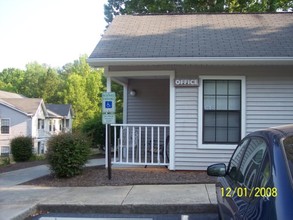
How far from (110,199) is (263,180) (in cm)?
501

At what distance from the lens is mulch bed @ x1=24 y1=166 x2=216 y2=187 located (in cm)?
945

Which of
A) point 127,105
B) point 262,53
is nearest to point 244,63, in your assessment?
point 262,53

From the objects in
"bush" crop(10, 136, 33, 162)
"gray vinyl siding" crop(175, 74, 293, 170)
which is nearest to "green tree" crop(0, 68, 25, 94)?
"bush" crop(10, 136, 33, 162)

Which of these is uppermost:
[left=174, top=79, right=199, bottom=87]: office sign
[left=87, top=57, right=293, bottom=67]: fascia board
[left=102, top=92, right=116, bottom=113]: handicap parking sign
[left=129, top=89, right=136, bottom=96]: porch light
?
[left=87, top=57, right=293, bottom=67]: fascia board

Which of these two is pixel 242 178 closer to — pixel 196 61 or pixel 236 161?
pixel 236 161

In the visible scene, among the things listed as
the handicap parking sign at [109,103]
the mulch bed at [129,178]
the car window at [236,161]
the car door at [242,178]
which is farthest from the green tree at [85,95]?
the car door at [242,178]

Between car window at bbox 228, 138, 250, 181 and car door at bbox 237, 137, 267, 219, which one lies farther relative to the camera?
car window at bbox 228, 138, 250, 181

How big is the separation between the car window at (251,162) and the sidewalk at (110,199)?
3.12m

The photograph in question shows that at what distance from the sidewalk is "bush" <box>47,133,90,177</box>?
1026 millimetres

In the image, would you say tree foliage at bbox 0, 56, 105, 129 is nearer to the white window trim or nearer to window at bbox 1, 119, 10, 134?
window at bbox 1, 119, 10, 134

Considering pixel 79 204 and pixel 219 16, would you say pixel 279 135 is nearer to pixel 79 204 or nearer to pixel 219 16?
pixel 79 204

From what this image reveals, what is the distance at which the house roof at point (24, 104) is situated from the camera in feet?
142

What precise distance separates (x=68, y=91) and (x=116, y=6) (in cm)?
3486

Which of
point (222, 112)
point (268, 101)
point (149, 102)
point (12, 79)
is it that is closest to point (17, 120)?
point (149, 102)
